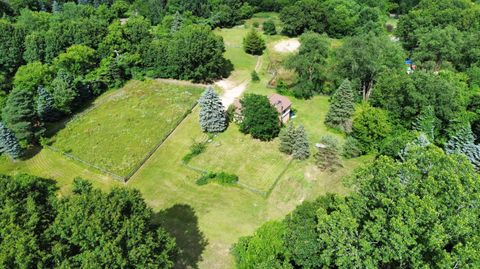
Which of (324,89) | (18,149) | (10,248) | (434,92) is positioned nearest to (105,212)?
(10,248)

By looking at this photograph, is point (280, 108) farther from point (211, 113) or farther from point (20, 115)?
point (20, 115)

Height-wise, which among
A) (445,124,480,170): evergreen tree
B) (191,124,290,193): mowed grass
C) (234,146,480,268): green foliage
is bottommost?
(191,124,290,193): mowed grass

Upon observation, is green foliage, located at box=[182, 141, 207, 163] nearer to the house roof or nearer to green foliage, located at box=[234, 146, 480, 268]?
the house roof

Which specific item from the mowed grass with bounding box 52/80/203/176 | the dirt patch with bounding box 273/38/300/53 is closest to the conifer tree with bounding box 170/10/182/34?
the mowed grass with bounding box 52/80/203/176

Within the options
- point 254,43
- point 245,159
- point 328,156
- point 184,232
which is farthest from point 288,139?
point 254,43

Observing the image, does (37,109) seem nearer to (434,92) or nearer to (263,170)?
(263,170)

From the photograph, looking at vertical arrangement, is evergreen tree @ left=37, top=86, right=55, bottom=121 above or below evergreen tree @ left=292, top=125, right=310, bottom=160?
above

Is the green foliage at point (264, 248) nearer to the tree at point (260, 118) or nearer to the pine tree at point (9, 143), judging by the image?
the tree at point (260, 118)
